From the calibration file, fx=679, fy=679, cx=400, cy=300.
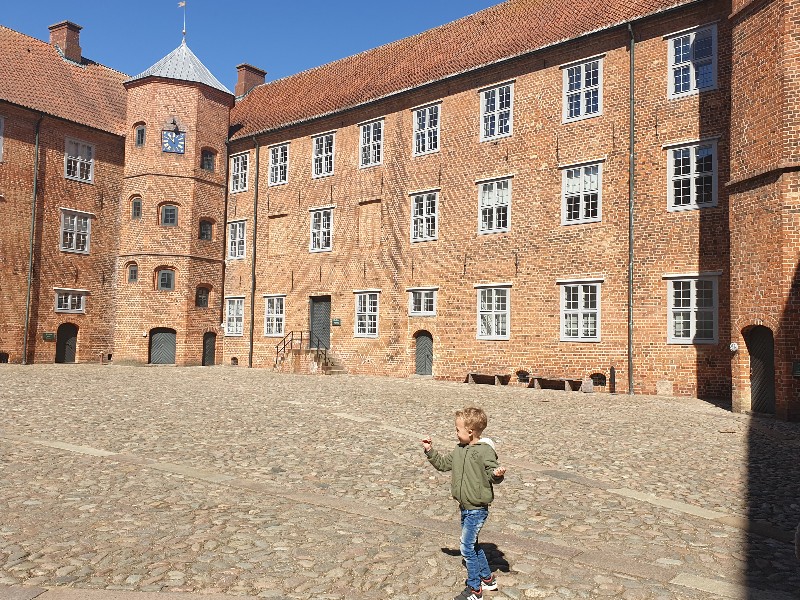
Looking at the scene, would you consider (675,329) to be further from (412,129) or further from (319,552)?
(319,552)

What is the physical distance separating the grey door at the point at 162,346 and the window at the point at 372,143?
1070 cm

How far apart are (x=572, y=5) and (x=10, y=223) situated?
21.4 m

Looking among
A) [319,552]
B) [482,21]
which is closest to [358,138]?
[482,21]

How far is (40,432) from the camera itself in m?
9.82

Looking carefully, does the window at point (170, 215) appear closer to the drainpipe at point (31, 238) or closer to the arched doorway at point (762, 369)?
the drainpipe at point (31, 238)

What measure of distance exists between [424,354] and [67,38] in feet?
73.1

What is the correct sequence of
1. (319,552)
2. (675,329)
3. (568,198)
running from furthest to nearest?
1. (568,198)
2. (675,329)
3. (319,552)

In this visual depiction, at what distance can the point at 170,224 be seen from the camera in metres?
28.2

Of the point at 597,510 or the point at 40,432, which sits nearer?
the point at 597,510

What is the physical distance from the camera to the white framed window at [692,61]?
1720 cm

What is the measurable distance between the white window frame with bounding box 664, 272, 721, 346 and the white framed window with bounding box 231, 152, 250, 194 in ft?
61.0

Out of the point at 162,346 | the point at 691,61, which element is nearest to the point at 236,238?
the point at 162,346

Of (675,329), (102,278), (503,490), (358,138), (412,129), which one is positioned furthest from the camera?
(102,278)

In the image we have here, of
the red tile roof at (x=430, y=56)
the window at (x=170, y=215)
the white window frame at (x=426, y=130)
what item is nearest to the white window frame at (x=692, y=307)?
the red tile roof at (x=430, y=56)
